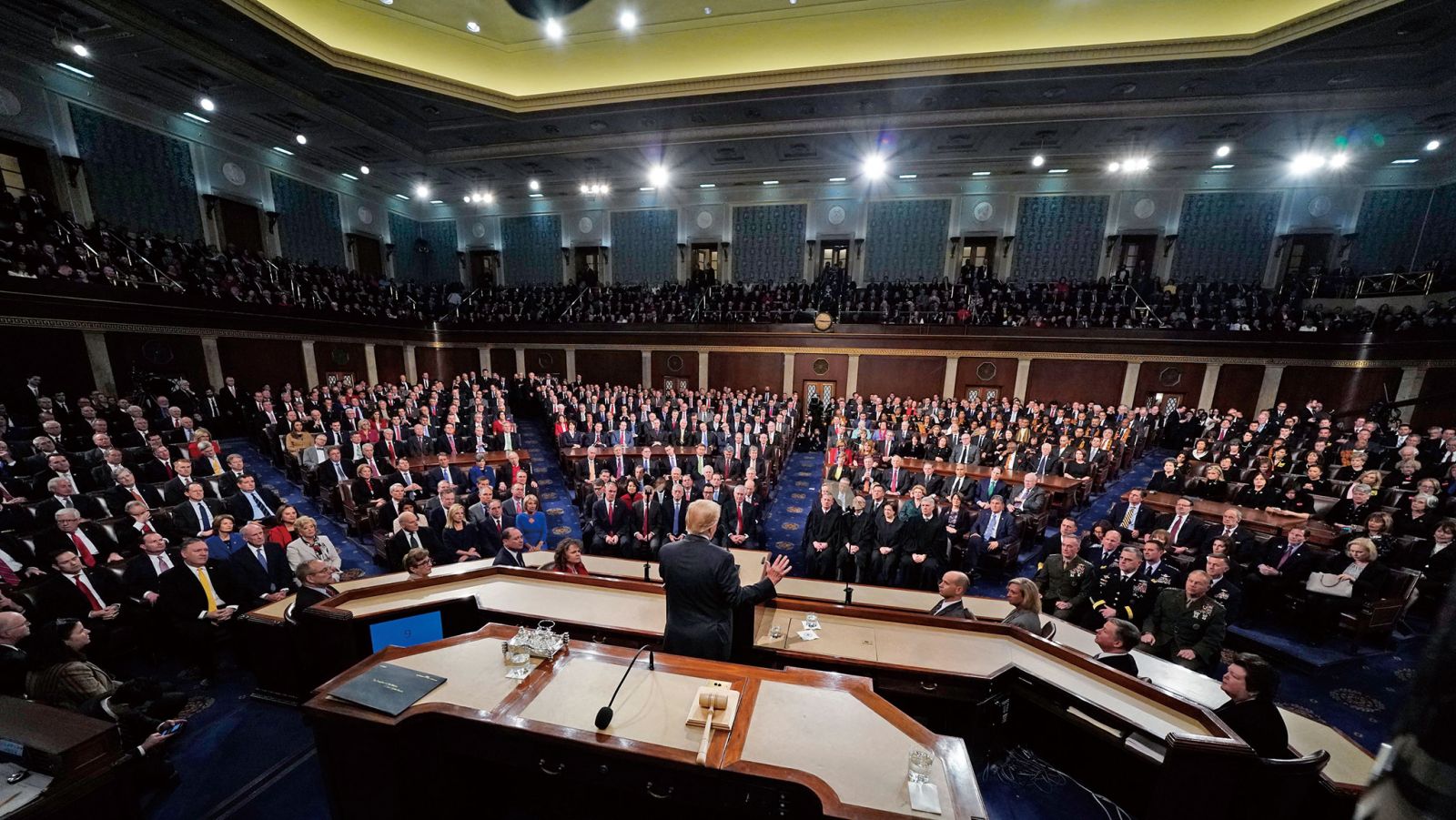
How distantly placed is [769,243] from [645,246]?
5439 millimetres

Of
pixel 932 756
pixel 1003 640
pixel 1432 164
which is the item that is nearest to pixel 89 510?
pixel 932 756

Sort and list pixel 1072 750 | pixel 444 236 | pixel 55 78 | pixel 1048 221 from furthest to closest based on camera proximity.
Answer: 1. pixel 444 236
2. pixel 1048 221
3. pixel 55 78
4. pixel 1072 750

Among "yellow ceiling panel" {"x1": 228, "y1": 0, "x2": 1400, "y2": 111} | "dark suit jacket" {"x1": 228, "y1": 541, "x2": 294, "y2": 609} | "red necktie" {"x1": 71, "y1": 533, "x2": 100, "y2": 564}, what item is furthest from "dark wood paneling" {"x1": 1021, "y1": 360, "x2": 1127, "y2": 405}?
"red necktie" {"x1": 71, "y1": 533, "x2": 100, "y2": 564}

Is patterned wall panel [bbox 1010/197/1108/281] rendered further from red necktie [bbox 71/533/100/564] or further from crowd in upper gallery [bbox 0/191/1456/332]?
red necktie [bbox 71/533/100/564]

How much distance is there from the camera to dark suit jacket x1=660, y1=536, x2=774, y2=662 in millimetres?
3193

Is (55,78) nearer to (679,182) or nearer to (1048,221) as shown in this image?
(679,182)

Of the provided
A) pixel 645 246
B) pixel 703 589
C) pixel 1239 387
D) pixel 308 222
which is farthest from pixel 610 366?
pixel 1239 387

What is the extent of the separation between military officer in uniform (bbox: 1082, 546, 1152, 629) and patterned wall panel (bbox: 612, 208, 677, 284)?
19745 mm

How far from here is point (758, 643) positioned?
362cm

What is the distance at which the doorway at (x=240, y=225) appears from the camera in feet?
54.8

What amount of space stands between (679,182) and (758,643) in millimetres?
20474

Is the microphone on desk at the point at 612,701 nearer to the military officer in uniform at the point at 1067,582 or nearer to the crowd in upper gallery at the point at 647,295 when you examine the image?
Answer: the military officer in uniform at the point at 1067,582

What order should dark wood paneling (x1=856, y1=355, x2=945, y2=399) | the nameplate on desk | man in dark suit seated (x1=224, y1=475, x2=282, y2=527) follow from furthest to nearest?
dark wood paneling (x1=856, y1=355, x2=945, y2=399)
man in dark suit seated (x1=224, y1=475, x2=282, y2=527)
the nameplate on desk

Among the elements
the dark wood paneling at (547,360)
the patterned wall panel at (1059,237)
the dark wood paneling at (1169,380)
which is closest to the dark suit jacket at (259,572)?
the dark wood paneling at (547,360)
